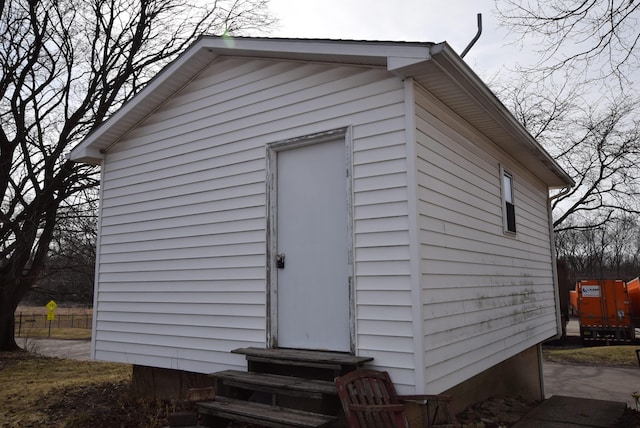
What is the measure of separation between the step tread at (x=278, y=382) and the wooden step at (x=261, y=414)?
187 millimetres

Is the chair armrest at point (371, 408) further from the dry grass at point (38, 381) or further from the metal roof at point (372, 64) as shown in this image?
the dry grass at point (38, 381)

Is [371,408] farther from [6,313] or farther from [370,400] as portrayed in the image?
[6,313]

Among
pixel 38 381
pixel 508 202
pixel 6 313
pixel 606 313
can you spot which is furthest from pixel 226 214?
pixel 606 313

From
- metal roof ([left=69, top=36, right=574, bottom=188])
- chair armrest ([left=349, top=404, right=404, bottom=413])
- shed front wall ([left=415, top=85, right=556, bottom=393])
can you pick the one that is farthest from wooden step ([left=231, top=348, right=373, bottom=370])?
metal roof ([left=69, top=36, right=574, bottom=188])

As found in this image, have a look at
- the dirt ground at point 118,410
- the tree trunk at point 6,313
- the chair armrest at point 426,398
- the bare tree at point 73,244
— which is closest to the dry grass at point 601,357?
the dirt ground at point 118,410

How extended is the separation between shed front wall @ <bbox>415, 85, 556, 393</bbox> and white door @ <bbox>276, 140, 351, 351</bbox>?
32.8 inches

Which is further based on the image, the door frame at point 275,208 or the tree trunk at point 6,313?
→ the tree trunk at point 6,313

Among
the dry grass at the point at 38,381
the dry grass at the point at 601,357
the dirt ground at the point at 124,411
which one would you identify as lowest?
the dry grass at the point at 601,357

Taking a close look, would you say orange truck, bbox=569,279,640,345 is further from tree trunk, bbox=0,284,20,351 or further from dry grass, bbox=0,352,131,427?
tree trunk, bbox=0,284,20,351

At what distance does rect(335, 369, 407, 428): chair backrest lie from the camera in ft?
11.9

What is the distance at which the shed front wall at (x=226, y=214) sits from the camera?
178 inches

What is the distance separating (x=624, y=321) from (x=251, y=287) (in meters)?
16.6

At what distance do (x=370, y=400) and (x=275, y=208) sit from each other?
2.38 m

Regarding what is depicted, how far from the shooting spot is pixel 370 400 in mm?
3980
